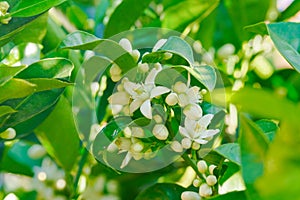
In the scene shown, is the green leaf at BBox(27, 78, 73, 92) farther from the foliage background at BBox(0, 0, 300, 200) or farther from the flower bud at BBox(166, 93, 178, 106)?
the flower bud at BBox(166, 93, 178, 106)

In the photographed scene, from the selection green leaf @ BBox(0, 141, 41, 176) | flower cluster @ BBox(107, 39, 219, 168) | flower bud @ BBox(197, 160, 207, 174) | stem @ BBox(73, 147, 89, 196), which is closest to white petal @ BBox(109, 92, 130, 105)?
flower cluster @ BBox(107, 39, 219, 168)

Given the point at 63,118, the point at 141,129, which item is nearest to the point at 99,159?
the point at 141,129

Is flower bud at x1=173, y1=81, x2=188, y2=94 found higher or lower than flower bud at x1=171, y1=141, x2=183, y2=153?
higher

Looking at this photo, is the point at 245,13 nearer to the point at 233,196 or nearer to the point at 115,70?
the point at 115,70

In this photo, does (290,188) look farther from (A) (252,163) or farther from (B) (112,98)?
(B) (112,98)

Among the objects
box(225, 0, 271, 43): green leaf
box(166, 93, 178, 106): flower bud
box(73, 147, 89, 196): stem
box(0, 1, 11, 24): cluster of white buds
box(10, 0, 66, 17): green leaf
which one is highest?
box(0, 1, 11, 24): cluster of white buds

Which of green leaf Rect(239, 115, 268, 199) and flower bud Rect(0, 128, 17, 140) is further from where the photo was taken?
flower bud Rect(0, 128, 17, 140)

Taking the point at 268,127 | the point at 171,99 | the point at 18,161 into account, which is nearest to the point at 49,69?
the point at 171,99

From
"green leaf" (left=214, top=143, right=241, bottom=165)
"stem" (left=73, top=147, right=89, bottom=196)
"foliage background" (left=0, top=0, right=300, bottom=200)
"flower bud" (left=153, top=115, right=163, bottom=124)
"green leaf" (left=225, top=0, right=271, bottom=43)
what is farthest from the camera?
"green leaf" (left=225, top=0, right=271, bottom=43)
